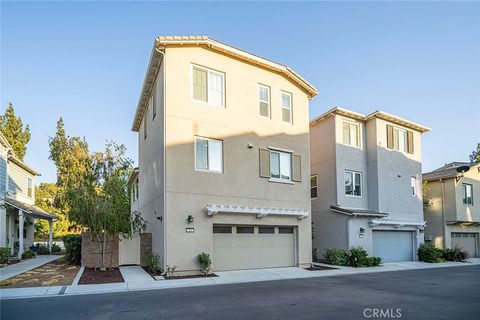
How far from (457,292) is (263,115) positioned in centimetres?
1078

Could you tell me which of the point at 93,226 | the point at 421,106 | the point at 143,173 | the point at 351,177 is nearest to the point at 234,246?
the point at 93,226

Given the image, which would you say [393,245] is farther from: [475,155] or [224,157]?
[475,155]

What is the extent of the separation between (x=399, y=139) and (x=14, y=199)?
25315mm

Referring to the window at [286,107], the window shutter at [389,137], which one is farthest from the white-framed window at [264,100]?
the window shutter at [389,137]

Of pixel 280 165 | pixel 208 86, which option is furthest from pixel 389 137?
pixel 208 86

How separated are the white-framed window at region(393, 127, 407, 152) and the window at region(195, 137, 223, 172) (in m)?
13.6

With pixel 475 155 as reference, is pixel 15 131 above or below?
above

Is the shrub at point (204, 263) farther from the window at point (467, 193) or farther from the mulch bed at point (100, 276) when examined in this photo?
the window at point (467, 193)

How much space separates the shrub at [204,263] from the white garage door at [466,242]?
21871 millimetres

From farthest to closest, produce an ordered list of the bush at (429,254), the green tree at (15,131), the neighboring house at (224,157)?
1. the green tree at (15,131)
2. the bush at (429,254)
3. the neighboring house at (224,157)

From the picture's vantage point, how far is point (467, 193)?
29125 mm

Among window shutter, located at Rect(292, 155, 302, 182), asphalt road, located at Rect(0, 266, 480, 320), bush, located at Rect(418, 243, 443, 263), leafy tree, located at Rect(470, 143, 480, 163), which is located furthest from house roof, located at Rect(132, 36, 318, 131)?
leafy tree, located at Rect(470, 143, 480, 163)

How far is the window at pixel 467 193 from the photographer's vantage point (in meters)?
28.8

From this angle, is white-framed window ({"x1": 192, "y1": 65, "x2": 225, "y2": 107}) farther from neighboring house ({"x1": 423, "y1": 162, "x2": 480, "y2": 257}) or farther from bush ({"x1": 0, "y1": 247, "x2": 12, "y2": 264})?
neighboring house ({"x1": 423, "y1": 162, "x2": 480, "y2": 257})
